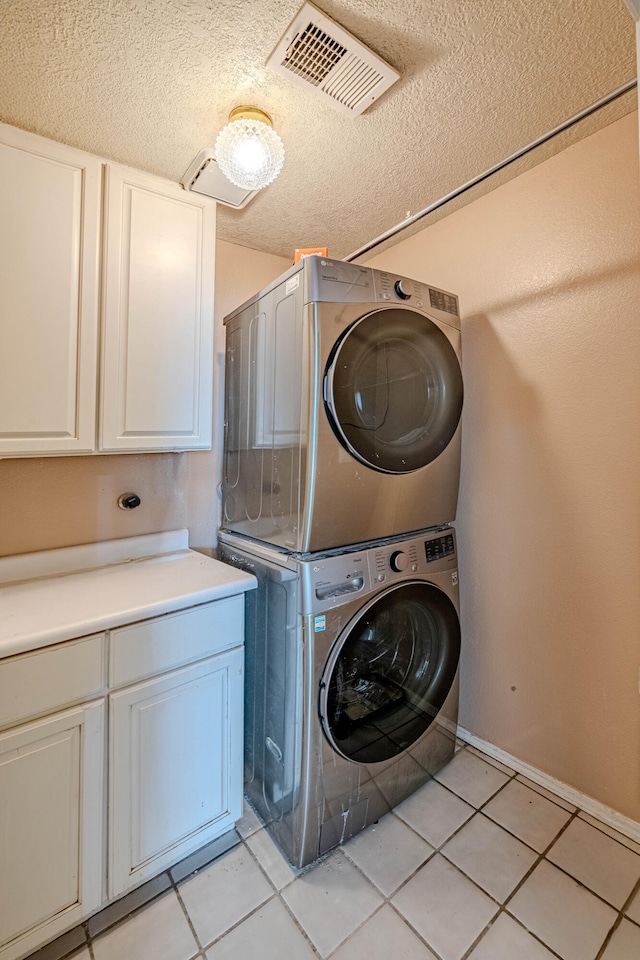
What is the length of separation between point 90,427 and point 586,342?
1.71 metres

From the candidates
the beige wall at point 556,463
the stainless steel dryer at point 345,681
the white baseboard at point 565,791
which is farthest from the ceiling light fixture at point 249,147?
the white baseboard at point 565,791

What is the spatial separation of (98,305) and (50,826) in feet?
4.83

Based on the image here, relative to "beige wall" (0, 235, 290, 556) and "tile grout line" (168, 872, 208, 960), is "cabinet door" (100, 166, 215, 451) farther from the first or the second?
"tile grout line" (168, 872, 208, 960)

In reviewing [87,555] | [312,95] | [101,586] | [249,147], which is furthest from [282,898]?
[312,95]

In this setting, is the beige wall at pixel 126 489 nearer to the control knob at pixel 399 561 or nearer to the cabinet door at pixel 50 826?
the cabinet door at pixel 50 826

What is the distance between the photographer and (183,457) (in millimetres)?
1871

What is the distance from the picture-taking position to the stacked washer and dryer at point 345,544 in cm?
125

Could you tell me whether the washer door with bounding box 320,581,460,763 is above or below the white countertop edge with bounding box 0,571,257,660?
below

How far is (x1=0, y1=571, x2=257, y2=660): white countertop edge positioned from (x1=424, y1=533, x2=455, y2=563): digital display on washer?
64 cm

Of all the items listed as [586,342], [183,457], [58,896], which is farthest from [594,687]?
[183,457]

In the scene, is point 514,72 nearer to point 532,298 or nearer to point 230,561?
point 532,298

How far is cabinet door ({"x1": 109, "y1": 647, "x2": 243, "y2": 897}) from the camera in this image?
1.15 m

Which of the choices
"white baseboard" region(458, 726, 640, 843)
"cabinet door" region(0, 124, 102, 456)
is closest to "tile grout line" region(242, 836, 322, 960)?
"white baseboard" region(458, 726, 640, 843)

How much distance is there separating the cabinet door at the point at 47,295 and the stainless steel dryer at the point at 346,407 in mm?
570
